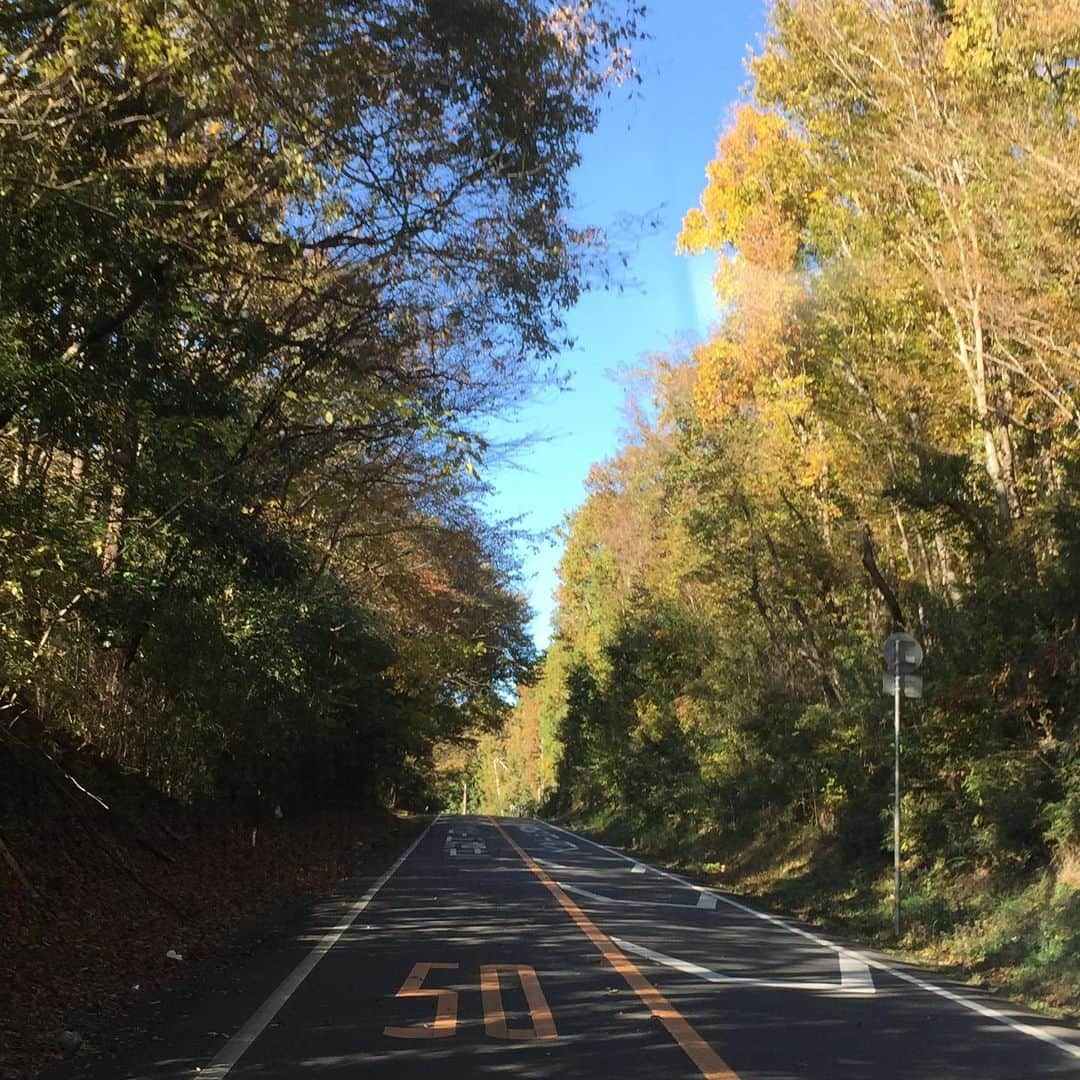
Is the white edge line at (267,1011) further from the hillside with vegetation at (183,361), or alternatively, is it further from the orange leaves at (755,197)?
the orange leaves at (755,197)

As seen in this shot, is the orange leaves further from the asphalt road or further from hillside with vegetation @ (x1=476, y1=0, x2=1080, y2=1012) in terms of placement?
the asphalt road

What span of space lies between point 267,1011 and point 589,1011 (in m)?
2.22

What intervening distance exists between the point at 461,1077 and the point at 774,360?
46.9ft

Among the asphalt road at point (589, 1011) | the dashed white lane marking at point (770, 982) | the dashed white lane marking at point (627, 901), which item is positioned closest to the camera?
the asphalt road at point (589, 1011)

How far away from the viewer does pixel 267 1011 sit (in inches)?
271

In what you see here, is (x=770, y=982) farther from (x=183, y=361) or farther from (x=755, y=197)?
(x=755, y=197)

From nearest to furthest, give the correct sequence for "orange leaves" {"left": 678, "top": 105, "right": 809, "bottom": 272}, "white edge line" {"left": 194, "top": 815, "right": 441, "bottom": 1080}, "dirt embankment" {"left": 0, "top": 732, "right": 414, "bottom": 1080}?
"white edge line" {"left": 194, "top": 815, "right": 441, "bottom": 1080} → "dirt embankment" {"left": 0, "top": 732, "right": 414, "bottom": 1080} → "orange leaves" {"left": 678, "top": 105, "right": 809, "bottom": 272}

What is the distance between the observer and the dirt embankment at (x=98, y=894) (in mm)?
6750

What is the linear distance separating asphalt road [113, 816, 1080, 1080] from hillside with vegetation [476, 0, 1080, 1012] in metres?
1.80

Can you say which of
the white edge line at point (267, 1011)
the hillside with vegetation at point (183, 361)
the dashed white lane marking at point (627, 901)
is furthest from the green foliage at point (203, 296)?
the dashed white lane marking at point (627, 901)

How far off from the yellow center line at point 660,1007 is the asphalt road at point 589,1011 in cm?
2

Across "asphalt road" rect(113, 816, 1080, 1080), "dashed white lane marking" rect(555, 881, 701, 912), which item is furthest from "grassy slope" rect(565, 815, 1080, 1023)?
"dashed white lane marking" rect(555, 881, 701, 912)

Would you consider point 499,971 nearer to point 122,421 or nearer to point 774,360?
point 122,421

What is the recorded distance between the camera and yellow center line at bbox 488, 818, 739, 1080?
568cm
